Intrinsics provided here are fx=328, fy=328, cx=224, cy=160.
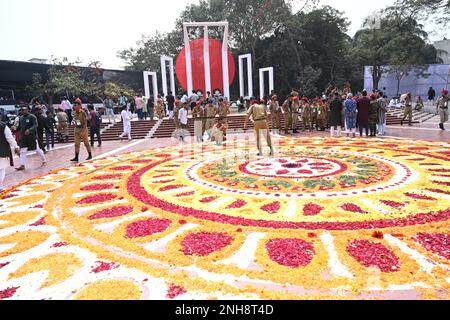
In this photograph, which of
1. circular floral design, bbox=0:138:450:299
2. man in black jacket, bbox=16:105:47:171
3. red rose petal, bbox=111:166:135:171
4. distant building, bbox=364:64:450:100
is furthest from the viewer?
distant building, bbox=364:64:450:100

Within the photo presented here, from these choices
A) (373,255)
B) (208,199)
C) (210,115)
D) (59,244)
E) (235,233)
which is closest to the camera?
(373,255)

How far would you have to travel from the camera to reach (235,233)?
3938mm

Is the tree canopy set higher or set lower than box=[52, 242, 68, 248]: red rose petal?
higher

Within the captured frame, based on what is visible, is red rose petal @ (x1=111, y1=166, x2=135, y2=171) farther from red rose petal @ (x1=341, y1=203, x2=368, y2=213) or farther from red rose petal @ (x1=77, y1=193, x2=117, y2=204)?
red rose petal @ (x1=341, y1=203, x2=368, y2=213)

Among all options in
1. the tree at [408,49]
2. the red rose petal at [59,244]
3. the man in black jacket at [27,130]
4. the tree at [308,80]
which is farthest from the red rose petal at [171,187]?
the tree at [408,49]

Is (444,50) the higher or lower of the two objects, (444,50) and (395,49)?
the higher

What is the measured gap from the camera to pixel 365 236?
3.68 metres

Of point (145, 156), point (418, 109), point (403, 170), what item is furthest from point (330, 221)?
point (418, 109)

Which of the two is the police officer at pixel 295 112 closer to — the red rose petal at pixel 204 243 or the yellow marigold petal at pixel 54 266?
Result: the red rose petal at pixel 204 243

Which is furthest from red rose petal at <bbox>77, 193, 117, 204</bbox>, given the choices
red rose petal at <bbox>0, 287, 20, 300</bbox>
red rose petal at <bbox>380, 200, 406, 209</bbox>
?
red rose petal at <bbox>380, 200, 406, 209</bbox>

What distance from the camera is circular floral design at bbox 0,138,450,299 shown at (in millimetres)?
2834

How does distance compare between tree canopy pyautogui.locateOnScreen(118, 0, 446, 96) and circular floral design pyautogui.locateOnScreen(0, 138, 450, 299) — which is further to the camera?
tree canopy pyautogui.locateOnScreen(118, 0, 446, 96)

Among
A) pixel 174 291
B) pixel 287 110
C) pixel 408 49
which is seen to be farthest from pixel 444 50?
pixel 174 291

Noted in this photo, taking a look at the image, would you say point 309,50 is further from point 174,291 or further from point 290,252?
point 174,291
